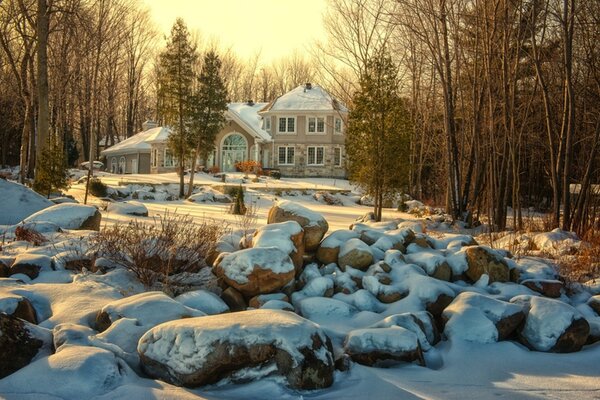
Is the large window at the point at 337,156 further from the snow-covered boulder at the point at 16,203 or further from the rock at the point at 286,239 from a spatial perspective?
the rock at the point at 286,239

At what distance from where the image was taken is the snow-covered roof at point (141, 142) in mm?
41594

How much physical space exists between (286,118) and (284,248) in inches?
1320

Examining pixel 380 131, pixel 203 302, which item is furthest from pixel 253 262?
pixel 380 131

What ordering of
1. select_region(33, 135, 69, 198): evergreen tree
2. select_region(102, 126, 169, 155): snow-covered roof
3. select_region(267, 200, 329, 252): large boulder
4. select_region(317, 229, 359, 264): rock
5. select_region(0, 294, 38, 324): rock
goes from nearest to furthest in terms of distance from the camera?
select_region(0, 294, 38, 324): rock → select_region(317, 229, 359, 264): rock → select_region(267, 200, 329, 252): large boulder → select_region(33, 135, 69, 198): evergreen tree → select_region(102, 126, 169, 155): snow-covered roof

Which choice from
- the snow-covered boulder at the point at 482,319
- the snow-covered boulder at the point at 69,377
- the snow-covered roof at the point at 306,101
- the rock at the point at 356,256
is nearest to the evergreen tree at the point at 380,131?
the rock at the point at 356,256

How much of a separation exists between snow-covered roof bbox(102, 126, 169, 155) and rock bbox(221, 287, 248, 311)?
117 feet

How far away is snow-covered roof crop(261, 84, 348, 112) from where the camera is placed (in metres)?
39.8

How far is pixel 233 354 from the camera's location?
15.1ft

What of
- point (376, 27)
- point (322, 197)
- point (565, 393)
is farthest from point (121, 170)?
point (565, 393)

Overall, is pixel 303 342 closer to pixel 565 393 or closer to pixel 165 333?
pixel 165 333

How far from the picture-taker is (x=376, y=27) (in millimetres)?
24500

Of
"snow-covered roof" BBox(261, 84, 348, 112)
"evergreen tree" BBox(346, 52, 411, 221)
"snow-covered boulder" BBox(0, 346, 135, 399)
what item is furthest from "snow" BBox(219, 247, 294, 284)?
"snow-covered roof" BBox(261, 84, 348, 112)

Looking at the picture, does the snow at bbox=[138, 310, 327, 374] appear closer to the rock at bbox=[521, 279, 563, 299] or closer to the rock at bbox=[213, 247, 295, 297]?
the rock at bbox=[213, 247, 295, 297]

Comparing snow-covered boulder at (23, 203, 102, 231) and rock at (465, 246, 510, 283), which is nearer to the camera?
rock at (465, 246, 510, 283)
